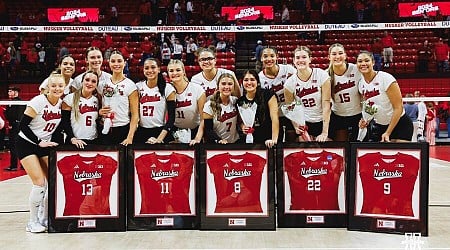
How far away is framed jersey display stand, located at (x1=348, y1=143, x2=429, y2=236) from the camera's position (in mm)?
5066

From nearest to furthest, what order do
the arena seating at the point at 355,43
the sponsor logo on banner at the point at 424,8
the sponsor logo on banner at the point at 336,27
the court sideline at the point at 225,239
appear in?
the court sideline at the point at 225,239 → the sponsor logo on banner at the point at 336,27 → the arena seating at the point at 355,43 → the sponsor logo on banner at the point at 424,8

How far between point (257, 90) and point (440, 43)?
15.2 meters

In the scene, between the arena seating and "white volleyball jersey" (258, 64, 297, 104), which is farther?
the arena seating

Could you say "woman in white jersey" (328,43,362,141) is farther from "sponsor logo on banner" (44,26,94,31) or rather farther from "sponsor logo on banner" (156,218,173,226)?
"sponsor logo on banner" (44,26,94,31)

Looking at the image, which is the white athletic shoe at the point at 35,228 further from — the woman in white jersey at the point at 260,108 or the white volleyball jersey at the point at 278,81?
the white volleyball jersey at the point at 278,81

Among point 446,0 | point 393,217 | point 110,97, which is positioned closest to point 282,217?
point 393,217

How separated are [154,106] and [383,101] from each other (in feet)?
7.43

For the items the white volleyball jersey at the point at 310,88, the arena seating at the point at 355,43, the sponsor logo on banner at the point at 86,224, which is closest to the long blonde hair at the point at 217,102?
the white volleyball jersey at the point at 310,88

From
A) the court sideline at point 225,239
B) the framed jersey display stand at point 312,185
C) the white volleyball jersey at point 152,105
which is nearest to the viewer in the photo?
the court sideline at point 225,239

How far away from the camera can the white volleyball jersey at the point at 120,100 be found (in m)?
5.59

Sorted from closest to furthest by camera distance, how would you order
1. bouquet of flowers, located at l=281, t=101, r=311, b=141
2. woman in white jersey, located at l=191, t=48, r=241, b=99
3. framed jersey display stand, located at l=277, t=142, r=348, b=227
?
framed jersey display stand, located at l=277, t=142, r=348, b=227 → bouquet of flowers, located at l=281, t=101, r=311, b=141 → woman in white jersey, located at l=191, t=48, r=241, b=99

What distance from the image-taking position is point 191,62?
18.9 metres

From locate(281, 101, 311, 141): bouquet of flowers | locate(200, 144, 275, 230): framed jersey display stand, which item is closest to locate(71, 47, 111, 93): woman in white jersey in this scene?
locate(200, 144, 275, 230): framed jersey display stand

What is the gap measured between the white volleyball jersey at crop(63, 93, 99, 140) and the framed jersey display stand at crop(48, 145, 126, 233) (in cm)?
24
